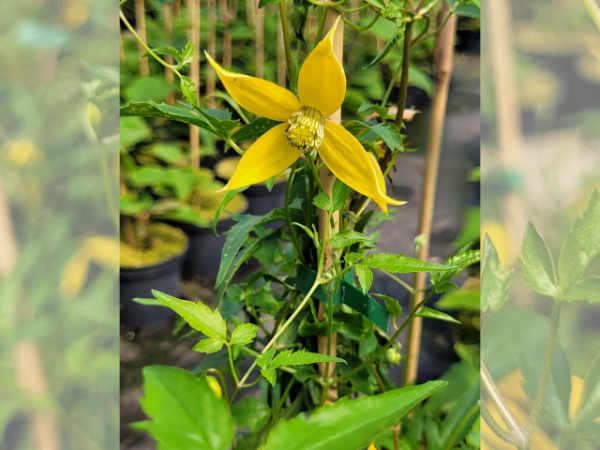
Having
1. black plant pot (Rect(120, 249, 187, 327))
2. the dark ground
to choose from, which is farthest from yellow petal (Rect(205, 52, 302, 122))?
black plant pot (Rect(120, 249, 187, 327))

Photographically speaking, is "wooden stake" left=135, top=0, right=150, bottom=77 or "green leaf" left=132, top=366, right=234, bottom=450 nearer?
"green leaf" left=132, top=366, right=234, bottom=450

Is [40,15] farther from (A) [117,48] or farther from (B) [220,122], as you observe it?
(B) [220,122]

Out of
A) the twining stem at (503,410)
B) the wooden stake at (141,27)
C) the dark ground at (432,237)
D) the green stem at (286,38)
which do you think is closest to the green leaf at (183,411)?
the twining stem at (503,410)

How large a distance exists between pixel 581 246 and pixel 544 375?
0.06 meters

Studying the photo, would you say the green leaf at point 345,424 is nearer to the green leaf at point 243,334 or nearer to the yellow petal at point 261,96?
the green leaf at point 243,334

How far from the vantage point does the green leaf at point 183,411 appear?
212 mm

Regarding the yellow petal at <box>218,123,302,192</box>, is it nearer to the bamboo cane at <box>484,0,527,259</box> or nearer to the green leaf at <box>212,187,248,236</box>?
the green leaf at <box>212,187,248,236</box>

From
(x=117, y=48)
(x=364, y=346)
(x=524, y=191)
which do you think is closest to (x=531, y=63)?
(x=524, y=191)

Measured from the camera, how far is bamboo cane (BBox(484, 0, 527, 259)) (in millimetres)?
183

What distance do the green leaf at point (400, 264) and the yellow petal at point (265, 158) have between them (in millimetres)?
91

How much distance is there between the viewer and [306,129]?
11.5 inches

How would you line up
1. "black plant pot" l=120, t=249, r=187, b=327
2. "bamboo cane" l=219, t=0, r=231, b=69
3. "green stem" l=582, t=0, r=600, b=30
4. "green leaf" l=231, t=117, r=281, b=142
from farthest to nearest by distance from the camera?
1. "bamboo cane" l=219, t=0, r=231, b=69
2. "black plant pot" l=120, t=249, r=187, b=327
3. "green leaf" l=231, t=117, r=281, b=142
4. "green stem" l=582, t=0, r=600, b=30

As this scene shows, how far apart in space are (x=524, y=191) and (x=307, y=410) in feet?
1.14

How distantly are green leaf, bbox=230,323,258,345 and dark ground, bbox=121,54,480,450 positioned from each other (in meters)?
0.43
